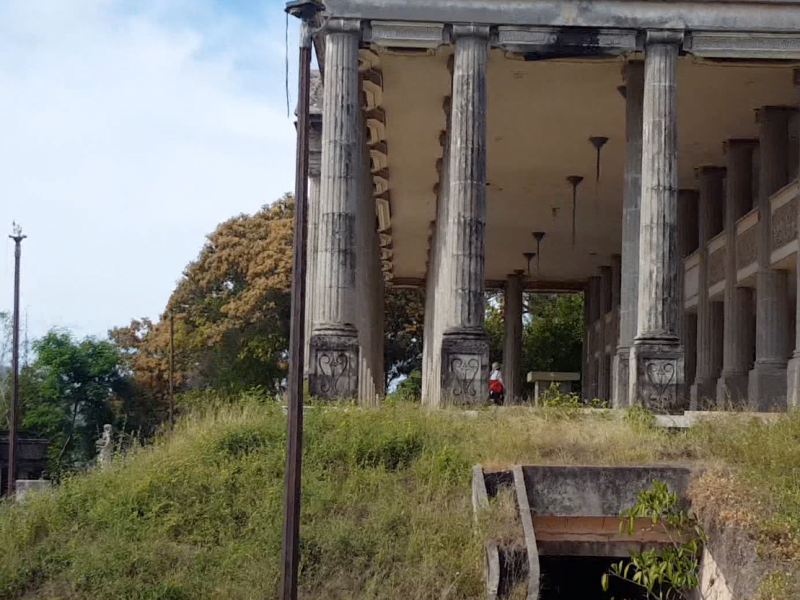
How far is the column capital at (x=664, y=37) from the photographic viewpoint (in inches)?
968

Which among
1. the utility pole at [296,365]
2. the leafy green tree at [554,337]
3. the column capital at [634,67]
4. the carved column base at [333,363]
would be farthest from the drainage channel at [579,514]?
the leafy green tree at [554,337]

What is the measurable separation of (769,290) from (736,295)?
2.53 m

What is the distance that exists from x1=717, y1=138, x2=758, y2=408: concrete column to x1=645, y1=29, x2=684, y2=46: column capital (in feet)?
24.7

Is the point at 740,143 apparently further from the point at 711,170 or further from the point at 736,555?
the point at 736,555

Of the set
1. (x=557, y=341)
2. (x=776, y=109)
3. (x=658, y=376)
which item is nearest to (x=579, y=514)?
(x=658, y=376)

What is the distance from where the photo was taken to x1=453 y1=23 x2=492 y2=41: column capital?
80.8 ft

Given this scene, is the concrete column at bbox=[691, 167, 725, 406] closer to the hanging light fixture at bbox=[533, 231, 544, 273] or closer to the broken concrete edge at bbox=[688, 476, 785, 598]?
the hanging light fixture at bbox=[533, 231, 544, 273]

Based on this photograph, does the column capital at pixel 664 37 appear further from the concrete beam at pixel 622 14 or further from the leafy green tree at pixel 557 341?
the leafy green tree at pixel 557 341

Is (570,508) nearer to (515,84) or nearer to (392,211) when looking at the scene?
(515,84)

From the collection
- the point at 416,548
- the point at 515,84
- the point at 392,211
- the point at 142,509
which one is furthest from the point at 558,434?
the point at 392,211

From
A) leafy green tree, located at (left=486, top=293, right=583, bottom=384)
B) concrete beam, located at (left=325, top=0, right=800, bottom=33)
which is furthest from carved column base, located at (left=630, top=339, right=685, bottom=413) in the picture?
leafy green tree, located at (left=486, top=293, right=583, bottom=384)

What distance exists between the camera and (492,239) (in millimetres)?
44906

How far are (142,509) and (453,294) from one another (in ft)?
24.0

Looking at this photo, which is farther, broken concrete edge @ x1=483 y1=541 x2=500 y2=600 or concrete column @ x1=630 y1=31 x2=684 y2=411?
concrete column @ x1=630 y1=31 x2=684 y2=411
